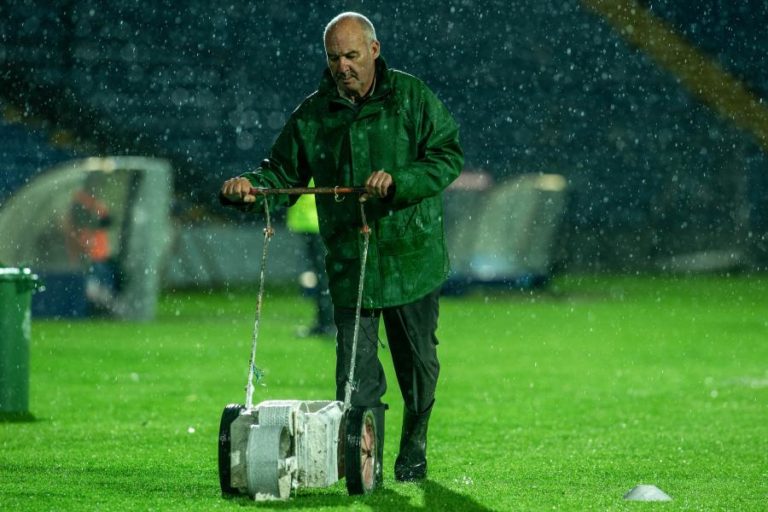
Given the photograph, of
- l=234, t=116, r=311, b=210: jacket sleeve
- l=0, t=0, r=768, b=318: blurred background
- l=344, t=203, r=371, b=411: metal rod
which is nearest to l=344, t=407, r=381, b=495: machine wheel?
l=344, t=203, r=371, b=411: metal rod

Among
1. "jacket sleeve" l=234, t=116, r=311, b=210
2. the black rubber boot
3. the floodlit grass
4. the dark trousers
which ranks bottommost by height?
the floodlit grass

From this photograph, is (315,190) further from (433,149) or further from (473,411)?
(473,411)

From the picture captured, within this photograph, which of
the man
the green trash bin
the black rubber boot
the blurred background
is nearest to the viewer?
the man

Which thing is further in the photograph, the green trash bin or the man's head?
the green trash bin

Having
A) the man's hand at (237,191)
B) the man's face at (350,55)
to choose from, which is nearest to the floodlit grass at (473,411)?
the man's hand at (237,191)

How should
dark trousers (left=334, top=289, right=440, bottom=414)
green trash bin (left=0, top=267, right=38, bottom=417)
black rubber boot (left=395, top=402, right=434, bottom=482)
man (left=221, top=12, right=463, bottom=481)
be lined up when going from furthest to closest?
green trash bin (left=0, top=267, right=38, bottom=417) → black rubber boot (left=395, top=402, right=434, bottom=482) → dark trousers (left=334, top=289, right=440, bottom=414) → man (left=221, top=12, right=463, bottom=481)

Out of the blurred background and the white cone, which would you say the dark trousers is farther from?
the blurred background

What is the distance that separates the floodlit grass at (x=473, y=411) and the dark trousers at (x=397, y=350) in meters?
0.37

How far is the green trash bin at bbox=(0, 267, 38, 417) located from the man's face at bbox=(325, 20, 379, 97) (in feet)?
11.0

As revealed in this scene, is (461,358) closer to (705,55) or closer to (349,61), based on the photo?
(349,61)

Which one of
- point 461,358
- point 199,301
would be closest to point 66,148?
point 199,301

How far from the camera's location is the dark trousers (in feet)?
18.7

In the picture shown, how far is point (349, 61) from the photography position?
5402mm

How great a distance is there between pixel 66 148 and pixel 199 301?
553 cm
